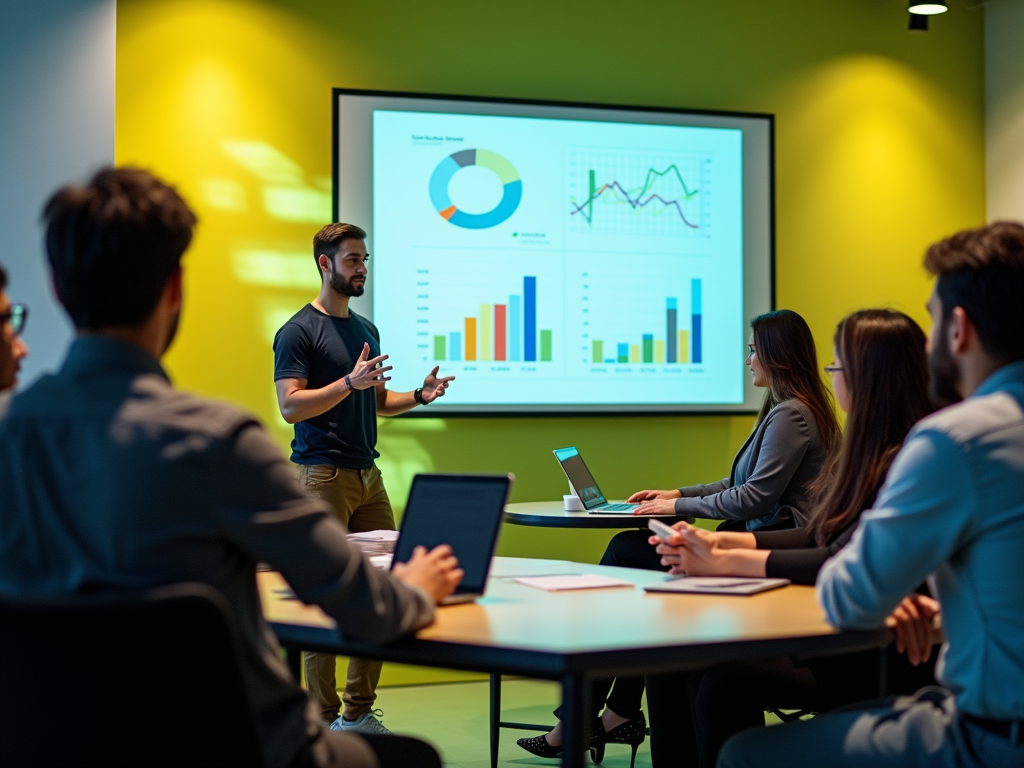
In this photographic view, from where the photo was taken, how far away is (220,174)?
15.4 ft

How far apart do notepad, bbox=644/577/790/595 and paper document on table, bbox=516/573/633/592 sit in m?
0.09

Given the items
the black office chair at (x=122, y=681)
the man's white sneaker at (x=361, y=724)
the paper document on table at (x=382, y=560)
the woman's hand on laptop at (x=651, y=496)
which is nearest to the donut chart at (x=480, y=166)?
the woman's hand on laptop at (x=651, y=496)

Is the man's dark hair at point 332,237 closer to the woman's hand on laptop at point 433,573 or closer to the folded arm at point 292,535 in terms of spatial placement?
the woman's hand on laptop at point 433,573

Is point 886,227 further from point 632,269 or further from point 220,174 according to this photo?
point 220,174

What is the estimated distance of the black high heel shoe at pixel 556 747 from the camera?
357 centimetres

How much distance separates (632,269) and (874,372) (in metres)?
2.90

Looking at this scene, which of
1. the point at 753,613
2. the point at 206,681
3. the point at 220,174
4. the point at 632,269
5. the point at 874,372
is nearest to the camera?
the point at 206,681

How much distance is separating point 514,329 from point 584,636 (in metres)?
3.45

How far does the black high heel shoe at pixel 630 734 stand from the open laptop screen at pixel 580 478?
0.79 metres

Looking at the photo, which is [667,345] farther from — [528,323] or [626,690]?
[626,690]

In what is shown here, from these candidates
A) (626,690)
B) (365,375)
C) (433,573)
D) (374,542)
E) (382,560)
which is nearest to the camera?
(433,573)

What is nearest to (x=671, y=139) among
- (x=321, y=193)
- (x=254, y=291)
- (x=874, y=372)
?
(x=321, y=193)

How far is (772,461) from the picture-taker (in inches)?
137

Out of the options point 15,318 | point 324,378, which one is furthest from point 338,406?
point 15,318
